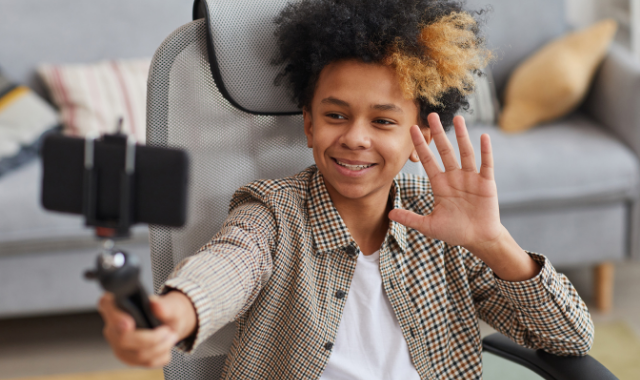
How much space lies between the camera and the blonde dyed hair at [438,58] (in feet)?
2.99

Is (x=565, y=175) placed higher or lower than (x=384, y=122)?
lower

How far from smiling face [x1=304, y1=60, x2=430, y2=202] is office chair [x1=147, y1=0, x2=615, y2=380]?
93 mm

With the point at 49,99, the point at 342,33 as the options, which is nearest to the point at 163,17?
the point at 49,99

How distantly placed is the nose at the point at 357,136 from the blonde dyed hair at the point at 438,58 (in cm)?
8

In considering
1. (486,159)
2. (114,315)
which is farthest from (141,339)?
(486,159)

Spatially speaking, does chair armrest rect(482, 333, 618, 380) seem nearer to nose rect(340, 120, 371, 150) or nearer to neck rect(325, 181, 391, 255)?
neck rect(325, 181, 391, 255)

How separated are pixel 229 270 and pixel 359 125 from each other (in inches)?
11.7

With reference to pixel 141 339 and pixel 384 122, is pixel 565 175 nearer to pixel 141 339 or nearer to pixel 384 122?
pixel 384 122

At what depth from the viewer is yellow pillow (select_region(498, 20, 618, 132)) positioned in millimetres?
2035

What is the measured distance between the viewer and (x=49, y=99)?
214 cm

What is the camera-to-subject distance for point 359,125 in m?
0.92

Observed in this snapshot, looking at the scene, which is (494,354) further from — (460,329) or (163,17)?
(163,17)

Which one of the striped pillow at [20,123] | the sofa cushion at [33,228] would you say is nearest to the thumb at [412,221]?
the sofa cushion at [33,228]

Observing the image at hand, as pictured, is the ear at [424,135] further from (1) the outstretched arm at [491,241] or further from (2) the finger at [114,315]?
(2) the finger at [114,315]
